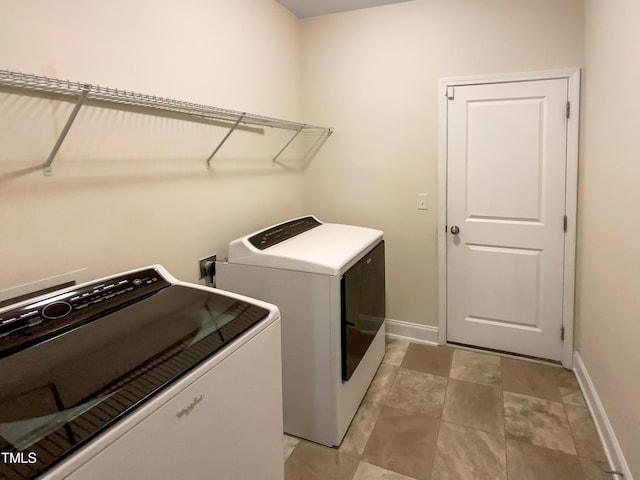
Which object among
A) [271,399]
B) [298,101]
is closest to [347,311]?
[271,399]

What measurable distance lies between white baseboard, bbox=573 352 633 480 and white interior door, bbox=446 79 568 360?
0.90 ft

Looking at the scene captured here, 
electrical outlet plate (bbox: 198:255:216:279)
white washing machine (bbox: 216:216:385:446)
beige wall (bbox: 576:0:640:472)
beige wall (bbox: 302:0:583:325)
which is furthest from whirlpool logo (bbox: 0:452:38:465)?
beige wall (bbox: 302:0:583:325)

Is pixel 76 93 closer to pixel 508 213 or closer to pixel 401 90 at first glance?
pixel 401 90

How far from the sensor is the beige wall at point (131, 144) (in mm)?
1254

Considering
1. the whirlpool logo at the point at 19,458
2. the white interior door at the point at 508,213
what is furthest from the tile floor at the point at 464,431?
the whirlpool logo at the point at 19,458

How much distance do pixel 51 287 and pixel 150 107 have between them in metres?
0.85

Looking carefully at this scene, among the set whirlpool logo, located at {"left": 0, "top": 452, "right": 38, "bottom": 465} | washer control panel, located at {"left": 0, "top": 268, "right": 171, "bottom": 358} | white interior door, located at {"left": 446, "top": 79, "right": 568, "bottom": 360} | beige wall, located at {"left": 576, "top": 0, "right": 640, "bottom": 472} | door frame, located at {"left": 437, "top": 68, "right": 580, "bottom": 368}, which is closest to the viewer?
whirlpool logo, located at {"left": 0, "top": 452, "right": 38, "bottom": 465}

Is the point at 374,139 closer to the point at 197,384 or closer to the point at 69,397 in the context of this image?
the point at 197,384

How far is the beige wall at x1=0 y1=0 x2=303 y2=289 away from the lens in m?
1.25

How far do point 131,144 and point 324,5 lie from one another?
74.1 inches

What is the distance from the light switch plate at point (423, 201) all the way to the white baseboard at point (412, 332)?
92 cm

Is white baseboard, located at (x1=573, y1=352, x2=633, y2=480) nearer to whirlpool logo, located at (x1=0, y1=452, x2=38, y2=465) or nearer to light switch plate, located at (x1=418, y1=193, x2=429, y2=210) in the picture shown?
light switch plate, located at (x1=418, y1=193, x2=429, y2=210)

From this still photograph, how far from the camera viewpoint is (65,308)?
1.21 m

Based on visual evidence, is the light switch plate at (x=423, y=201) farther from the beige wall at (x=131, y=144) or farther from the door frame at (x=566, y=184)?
the beige wall at (x=131, y=144)
